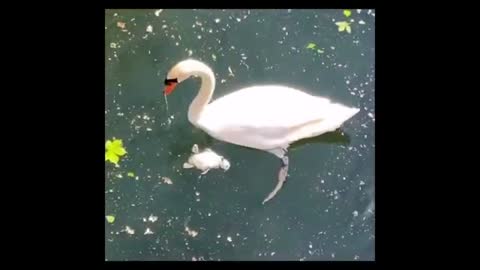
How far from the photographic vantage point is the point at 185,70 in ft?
5.61

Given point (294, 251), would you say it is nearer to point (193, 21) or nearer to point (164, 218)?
point (164, 218)

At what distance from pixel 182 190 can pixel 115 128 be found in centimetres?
25

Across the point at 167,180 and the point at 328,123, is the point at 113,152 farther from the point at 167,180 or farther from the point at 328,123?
the point at 328,123

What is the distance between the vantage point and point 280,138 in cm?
173

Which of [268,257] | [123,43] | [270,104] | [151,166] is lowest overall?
[268,257]

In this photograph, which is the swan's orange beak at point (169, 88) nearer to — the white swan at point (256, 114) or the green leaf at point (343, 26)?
the white swan at point (256, 114)

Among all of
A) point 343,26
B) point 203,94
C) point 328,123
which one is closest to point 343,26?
point 343,26

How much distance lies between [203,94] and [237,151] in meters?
0.18

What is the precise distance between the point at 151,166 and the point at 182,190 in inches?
4.2

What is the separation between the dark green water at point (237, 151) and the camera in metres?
1.73

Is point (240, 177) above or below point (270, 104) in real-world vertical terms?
below

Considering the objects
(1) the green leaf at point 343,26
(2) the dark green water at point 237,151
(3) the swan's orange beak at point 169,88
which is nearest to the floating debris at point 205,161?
(2) the dark green water at point 237,151

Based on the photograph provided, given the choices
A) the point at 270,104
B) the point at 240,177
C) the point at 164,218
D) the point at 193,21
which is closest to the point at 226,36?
the point at 193,21

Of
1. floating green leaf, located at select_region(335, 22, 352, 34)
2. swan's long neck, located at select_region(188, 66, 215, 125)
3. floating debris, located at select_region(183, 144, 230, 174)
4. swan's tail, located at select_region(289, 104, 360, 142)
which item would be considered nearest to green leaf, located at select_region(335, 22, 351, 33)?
floating green leaf, located at select_region(335, 22, 352, 34)
